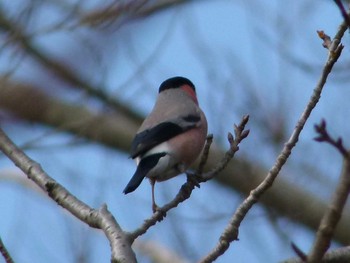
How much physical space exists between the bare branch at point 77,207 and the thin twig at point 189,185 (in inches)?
2.0

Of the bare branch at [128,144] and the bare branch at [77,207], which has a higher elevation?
the bare branch at [128,144]

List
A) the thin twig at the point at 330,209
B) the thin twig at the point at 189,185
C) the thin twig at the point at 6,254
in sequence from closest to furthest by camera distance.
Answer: the thin twig at the point at 330,209, the thin twig at the point at 6,254, the thin twig at the point at 189,185

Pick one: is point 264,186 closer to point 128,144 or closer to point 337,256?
point 337,256

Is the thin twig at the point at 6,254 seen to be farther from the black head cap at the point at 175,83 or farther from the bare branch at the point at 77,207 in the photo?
the black head cap at the point at 175,83

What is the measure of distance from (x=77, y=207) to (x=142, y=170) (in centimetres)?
44

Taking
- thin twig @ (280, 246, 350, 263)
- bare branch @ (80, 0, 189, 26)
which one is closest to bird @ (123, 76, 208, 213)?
bare branch @ (80, 0, 189, 26)

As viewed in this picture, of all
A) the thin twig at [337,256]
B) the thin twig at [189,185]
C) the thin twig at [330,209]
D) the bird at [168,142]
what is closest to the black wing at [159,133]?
the bird at [168,142]

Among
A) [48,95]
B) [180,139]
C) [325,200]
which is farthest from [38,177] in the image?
Result: [325,200]

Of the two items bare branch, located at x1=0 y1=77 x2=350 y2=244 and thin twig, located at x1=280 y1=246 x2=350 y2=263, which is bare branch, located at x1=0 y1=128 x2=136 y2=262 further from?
bare branch, located at x1=0 y1=77 x2=350 y2=244

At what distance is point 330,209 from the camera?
130 cm

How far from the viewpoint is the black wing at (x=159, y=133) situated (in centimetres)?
286

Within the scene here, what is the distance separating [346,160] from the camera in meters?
1.23

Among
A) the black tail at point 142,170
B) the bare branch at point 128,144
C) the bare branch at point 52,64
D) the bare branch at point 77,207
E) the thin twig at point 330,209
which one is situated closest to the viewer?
the thin twig at point 330,209

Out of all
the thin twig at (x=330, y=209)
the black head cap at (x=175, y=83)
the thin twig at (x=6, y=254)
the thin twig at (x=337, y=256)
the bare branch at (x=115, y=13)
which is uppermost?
the bare branch at (x=115, y=13)
